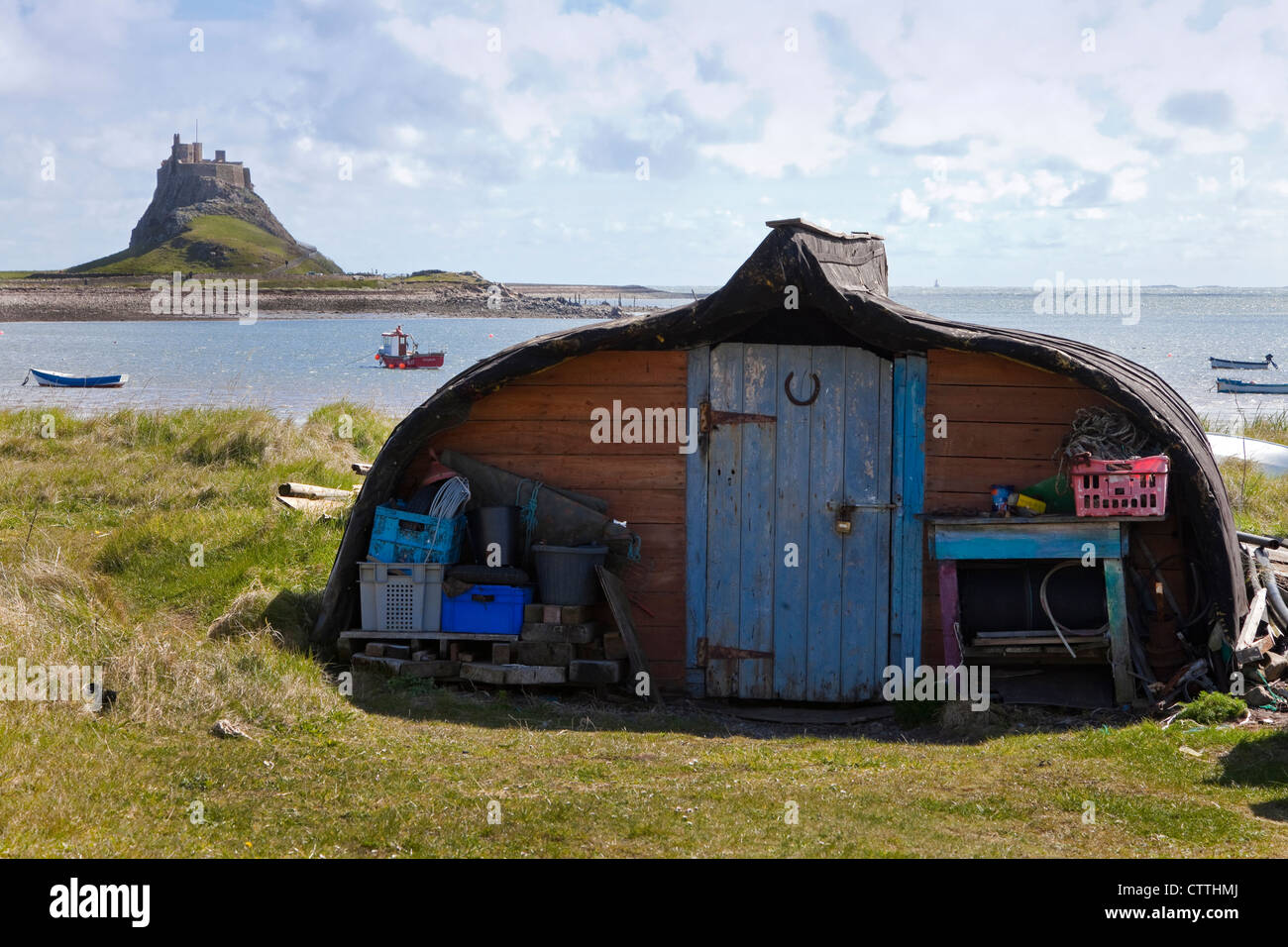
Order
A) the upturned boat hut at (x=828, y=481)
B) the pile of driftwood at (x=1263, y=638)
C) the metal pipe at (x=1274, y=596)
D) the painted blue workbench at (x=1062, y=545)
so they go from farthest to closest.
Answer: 1. the metal pipe at (x=1274, y=596)
2. the upturned boat hut at (x=828, y=481)
3. the painted blue workbench at (x=1062, y=545)
4. the pile of driftwood at (x=1263, y=638)

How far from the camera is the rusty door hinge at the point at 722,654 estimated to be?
8.88 meters

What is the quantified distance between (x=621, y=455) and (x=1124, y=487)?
3.57m

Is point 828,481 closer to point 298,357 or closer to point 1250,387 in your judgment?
point 1250,387

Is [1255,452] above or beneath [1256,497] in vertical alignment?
above

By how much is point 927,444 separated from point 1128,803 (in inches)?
138

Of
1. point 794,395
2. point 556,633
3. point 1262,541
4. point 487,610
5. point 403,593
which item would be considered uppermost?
point 794,395

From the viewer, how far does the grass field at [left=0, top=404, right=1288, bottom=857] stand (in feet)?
17.0

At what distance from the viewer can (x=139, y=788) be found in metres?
5.68

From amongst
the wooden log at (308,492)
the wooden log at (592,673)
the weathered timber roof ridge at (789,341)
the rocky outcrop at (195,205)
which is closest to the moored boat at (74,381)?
the wooden log at (308,492)

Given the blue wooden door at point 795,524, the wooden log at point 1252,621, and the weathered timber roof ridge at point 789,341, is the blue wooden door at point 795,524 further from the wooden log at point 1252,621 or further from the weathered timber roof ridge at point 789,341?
the wooden log at point 1252,621

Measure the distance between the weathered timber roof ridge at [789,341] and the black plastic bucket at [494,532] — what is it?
0.70 meters

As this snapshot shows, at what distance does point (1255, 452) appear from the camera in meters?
17.3

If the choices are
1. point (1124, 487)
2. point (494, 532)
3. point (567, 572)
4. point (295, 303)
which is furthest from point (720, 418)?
point (295, 303)

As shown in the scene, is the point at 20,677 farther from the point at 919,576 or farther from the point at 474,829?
the point at 919,576
